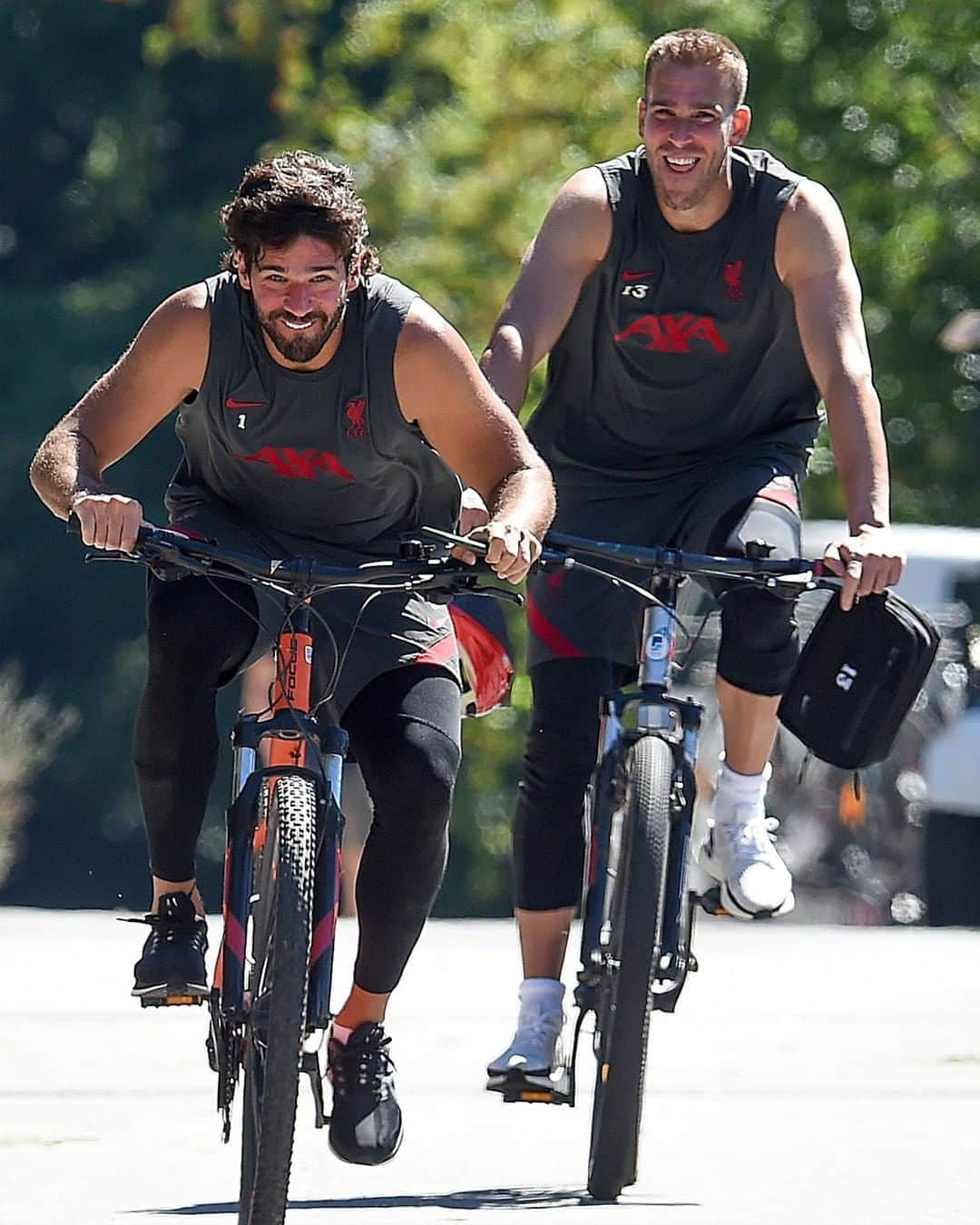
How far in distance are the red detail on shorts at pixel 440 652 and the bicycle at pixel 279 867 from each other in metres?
0.34

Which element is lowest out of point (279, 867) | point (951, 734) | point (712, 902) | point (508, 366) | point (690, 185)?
point (279, 867)

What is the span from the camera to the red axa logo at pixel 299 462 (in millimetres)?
5555

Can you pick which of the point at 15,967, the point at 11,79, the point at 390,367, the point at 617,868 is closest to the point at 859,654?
the point at 617,868

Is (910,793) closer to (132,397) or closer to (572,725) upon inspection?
(572,725)

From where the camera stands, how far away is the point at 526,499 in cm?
537

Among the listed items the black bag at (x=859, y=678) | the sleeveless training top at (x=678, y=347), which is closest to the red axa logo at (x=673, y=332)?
the sleeveless training top at (x=678, y=347)

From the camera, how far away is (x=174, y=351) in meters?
5.52

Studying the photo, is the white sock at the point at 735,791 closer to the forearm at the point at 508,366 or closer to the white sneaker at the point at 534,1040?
the white sneaker at the point at 534,1040

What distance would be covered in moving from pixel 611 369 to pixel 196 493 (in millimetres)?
1003

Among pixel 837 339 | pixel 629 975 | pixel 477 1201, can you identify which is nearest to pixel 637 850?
pixel 629 975

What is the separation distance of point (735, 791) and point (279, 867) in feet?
5.45

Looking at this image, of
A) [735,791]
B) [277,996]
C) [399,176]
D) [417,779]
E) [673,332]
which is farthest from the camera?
[399,176]

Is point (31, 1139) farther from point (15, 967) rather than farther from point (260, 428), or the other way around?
point (15, 967)

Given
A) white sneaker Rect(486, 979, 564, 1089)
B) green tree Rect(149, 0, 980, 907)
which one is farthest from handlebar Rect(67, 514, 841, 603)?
green tree Rect(149, 0, 980, 907)
